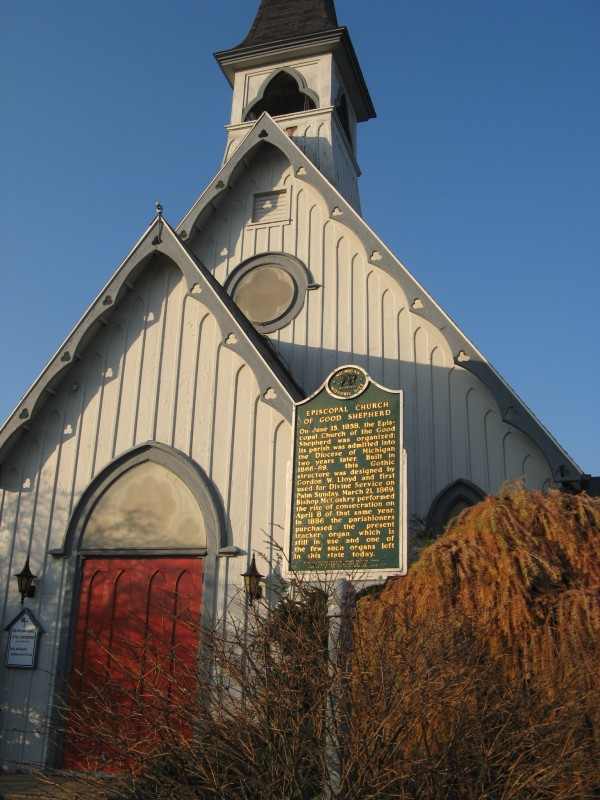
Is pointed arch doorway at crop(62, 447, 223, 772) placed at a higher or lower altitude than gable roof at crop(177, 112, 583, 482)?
lower

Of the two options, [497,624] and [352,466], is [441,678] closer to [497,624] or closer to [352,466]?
[497,624]

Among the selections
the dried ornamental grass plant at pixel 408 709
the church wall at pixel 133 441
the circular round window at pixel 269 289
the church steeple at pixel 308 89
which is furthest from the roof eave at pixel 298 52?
the dried ornamental grass plant at pixel 408 709

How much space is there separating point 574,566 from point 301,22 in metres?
21.6

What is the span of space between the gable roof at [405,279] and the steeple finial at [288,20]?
6.61 metres

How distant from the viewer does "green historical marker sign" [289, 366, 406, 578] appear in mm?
8648

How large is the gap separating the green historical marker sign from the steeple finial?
16.0 metres

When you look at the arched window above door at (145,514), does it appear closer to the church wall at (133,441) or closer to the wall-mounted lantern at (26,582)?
the church wall at (133,441)

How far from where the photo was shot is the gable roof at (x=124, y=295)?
12977mm

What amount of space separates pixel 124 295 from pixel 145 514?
3.88 meters

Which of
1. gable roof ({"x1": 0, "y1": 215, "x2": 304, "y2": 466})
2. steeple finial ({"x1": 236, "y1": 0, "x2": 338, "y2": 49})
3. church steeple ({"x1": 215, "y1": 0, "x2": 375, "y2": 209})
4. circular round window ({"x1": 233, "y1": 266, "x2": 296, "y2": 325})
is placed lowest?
gable roof ({"x1": 0, "y1": 215, "x2": 304, "y2": 466})

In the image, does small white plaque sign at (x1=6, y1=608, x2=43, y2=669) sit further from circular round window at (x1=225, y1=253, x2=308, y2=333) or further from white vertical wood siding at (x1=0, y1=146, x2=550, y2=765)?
circular round window at (x1=225, y1=253, x2=308, y2=333)

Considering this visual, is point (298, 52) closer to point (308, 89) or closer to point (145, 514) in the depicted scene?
point (308, 89)

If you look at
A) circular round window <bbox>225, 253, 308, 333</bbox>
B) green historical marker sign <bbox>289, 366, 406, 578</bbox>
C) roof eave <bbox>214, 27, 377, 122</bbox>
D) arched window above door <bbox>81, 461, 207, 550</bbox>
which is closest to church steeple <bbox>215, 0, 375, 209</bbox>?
roof eave <bbox>214, 27, 377, 122</bbox>

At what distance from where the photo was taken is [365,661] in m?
6.05
